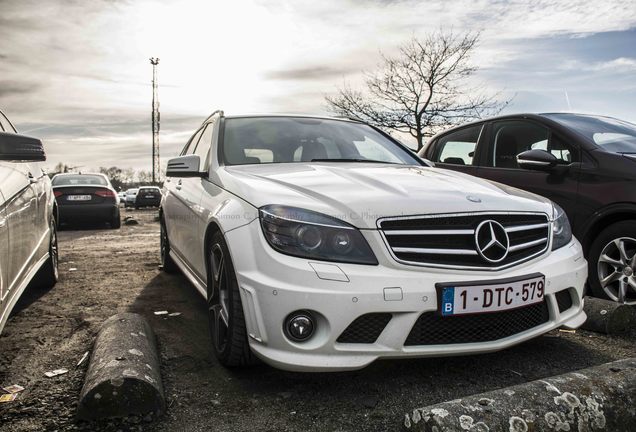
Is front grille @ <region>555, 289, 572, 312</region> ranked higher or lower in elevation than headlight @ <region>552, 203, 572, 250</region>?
lower

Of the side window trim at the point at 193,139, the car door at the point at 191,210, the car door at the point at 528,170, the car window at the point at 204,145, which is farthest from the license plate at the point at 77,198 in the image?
the car door at the point at 528,170

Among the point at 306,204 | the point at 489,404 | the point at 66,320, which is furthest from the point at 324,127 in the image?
the point at 489,404

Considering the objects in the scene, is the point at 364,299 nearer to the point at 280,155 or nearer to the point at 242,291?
the point at 242,291

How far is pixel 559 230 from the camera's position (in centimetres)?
309

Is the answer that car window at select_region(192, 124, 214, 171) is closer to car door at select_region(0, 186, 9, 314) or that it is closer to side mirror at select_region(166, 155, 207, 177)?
side mirror at select_region(166, 155, 207, 177)

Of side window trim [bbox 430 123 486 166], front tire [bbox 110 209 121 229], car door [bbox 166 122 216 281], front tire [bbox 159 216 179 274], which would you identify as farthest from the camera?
front tire [bbox 110 209 121 229]

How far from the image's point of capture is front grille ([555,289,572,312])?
2.93 metres

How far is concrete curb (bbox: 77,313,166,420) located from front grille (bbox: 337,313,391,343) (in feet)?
2.79

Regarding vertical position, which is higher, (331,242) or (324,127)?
(324,127)

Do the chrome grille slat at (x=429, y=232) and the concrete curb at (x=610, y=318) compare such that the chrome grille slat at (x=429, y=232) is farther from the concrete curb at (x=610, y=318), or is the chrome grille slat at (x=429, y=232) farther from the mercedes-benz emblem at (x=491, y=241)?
the concrete curb at (x=610, y=318)

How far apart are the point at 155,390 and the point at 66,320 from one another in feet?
6.49

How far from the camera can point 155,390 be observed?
7.97 feet

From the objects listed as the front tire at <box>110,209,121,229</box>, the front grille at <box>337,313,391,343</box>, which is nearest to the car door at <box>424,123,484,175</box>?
the front grille at <box>337,313,391,343</box>

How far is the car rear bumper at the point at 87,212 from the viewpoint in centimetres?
1230
